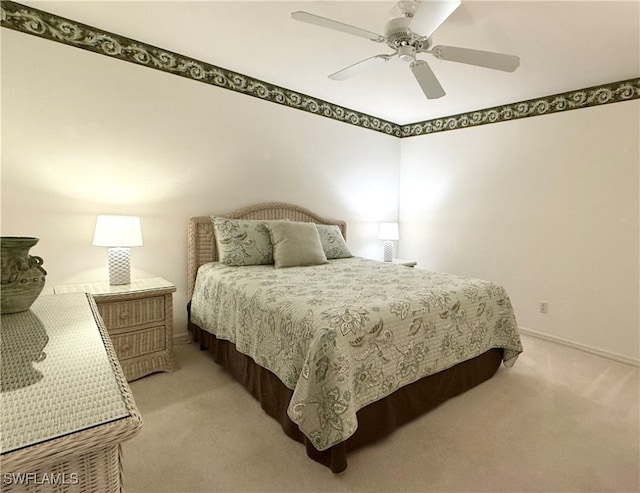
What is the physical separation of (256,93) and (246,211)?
1142mm

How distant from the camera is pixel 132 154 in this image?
2730 millimetres

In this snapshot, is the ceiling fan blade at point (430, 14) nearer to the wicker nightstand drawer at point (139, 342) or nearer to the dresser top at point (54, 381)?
the dresser top at point (54, 381)

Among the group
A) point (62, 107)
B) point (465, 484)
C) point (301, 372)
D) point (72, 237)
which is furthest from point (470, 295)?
point (62, 107)

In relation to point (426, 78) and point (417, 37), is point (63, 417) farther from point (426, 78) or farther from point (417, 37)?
point (426, 78)

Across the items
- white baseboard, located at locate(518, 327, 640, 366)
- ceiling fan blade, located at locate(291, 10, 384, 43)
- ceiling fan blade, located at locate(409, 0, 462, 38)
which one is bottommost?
white baseboard, located at locate(518, 327, 640, 366)

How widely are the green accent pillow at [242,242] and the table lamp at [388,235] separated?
1674 millimetres

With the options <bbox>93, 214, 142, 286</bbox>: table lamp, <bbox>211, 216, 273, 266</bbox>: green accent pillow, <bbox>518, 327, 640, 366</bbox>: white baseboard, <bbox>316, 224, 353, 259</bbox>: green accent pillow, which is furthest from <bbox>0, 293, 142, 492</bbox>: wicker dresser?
<bbox>518, 327, 640, 366</bbox>: white baseboard

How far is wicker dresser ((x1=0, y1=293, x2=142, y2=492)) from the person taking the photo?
22.0 inches

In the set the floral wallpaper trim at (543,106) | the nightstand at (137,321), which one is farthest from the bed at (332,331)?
the floral wallpaper trim at (543,106)

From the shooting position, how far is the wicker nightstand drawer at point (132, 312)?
2237mm

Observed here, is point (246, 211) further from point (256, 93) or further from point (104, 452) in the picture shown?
point (104, 452)

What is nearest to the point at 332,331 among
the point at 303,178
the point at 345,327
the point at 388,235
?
the point at 345,327

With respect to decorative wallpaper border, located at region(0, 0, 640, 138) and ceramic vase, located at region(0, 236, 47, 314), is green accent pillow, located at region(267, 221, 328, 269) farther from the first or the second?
ceramic vase, located at region(0, 236, 47, 314)

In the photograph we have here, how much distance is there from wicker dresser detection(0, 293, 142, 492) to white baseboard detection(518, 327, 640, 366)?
12.3 ft
